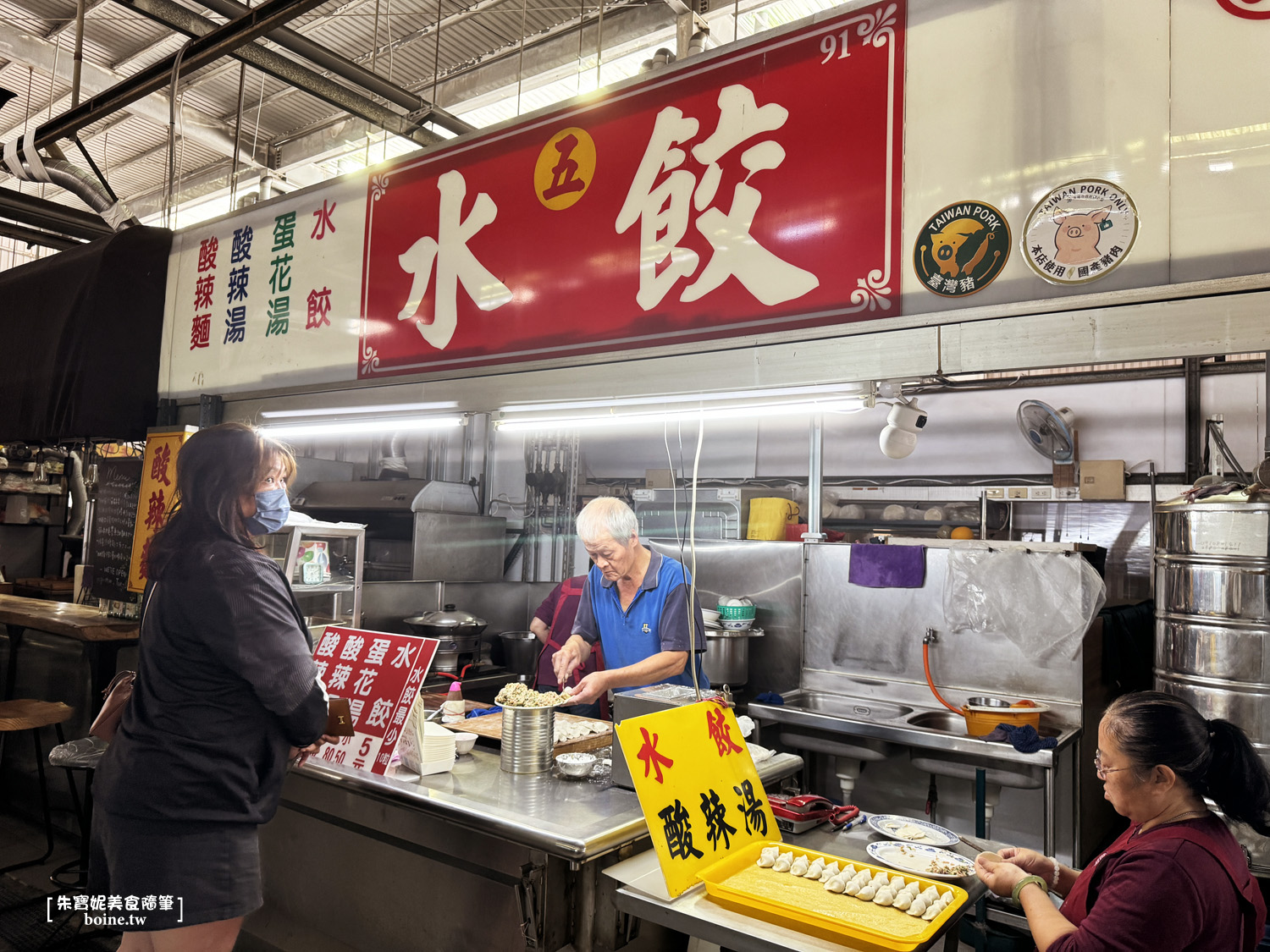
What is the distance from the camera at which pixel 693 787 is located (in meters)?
2.08

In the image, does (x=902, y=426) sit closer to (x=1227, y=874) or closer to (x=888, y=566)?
(x=888, y=566)

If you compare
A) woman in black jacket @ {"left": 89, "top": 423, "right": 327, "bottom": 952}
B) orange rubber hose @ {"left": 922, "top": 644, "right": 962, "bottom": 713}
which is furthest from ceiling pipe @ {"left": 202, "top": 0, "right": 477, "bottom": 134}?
orange rubber hose @ {"left": 922, "top": 644, "right": 962, "bottom": 713}

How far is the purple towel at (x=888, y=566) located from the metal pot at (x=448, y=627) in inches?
100

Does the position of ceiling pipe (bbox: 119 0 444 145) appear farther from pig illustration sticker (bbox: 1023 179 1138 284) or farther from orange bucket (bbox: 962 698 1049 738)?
orange bucket (bbox: 962 698 1049 738)

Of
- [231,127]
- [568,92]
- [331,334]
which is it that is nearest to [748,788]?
[331,334]

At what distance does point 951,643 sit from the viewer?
4.96 m

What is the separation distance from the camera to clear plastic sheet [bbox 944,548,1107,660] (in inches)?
180

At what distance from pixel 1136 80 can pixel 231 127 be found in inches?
289

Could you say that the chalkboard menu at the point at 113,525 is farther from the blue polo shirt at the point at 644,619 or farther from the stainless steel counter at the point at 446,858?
the blue polo shirt at the point at 644,619

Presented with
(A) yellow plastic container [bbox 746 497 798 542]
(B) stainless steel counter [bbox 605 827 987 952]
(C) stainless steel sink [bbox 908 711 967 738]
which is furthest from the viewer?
(A) yellow plastic container [bbox 746 497 798 542]

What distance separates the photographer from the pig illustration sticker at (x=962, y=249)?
6.77ft

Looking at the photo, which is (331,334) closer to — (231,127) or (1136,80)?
(1136,80)

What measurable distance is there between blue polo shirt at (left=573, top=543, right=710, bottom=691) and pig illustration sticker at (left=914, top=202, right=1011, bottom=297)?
1.79 metres

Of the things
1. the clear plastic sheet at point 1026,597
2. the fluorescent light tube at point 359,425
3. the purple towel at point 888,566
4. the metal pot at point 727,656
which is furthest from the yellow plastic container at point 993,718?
the fluorescent light tube at point 359,425
